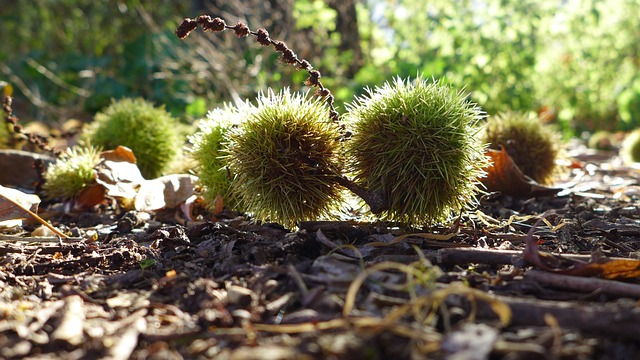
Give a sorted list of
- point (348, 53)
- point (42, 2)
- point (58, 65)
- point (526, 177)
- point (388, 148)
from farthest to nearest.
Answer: point (42, 2) < point (58, 65) < point (348, 53) < point (526, 177) < point (388, 148)

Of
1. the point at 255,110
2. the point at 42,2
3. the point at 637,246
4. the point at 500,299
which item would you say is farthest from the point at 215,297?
the point at 42,2

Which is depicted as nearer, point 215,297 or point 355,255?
point 215,297

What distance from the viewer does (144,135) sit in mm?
3305

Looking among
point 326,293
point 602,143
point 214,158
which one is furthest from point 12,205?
point 602,143

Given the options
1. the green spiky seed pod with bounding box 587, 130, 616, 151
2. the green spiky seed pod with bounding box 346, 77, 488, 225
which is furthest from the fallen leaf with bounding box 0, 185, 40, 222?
the green spiky seed pod with bounding box 587, 130, 616, 151

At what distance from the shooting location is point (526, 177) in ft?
9.82

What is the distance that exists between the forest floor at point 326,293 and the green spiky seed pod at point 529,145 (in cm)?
73

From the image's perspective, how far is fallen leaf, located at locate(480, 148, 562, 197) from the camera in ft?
9.43

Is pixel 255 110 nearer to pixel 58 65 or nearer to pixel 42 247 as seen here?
pixel 42 247

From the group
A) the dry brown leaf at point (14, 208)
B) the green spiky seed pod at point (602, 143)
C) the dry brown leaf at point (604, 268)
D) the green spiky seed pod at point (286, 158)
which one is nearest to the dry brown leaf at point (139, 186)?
the dry brown leaf at point (14, 208)

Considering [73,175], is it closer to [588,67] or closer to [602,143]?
[602,143]

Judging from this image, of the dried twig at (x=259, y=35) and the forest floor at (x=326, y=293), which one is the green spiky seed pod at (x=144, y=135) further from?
the dried twig at (x=259, y=35)

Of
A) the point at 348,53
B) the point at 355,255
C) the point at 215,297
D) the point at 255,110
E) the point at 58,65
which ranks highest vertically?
the point at 58,65

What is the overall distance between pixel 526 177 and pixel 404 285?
1778mm
